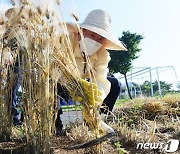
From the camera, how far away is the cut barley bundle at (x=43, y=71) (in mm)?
1349

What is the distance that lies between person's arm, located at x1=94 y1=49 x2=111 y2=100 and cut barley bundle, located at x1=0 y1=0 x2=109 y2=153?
0.99 feet

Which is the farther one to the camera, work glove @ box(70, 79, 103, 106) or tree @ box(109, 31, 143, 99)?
tree @ box(109, 31, 143, 99)

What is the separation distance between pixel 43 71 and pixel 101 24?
0.74m

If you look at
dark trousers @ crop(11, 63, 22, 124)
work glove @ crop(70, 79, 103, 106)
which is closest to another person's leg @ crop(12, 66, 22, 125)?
dark trousers @ crop(11, 63, 22, 124)

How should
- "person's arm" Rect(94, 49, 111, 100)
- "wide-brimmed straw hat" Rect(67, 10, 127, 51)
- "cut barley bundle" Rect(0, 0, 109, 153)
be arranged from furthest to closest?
"wide-brimmed straw hat" Rect(67, 10, 127, 51)
"person's arm" Rect(94, 49, 111, 100)
"cut barley bundle" Rect(0, 0, 109, 153)

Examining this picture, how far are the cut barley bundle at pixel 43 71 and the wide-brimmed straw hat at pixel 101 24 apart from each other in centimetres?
46

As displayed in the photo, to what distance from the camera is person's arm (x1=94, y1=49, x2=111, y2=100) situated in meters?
1.76

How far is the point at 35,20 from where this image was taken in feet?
4.69

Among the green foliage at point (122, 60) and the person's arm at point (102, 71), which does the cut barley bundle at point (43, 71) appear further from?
the green foliage at point (122, 60)

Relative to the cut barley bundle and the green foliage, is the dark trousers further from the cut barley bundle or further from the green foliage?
the green foliage

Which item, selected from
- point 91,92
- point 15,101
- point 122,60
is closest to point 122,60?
point 122,60

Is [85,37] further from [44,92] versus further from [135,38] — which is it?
[135,38]

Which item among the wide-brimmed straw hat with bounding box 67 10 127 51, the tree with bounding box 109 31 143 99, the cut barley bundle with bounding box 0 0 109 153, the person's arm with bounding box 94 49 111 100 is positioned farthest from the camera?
the tree with bounding box 109 31 143 99

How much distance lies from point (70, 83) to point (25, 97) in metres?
0.23
